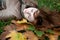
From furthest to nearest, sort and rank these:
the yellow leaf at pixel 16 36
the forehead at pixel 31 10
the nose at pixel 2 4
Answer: the nose at pixel 2 4, the forehead at pixel 31 10, the yellow leaf at pixel 16 36

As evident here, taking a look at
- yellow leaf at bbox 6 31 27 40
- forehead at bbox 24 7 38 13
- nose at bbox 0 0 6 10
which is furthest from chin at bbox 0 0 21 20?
yellow leaf at bbox 6 31 27 40

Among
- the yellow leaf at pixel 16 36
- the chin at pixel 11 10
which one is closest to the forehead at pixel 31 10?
the chin at pixel 11 10

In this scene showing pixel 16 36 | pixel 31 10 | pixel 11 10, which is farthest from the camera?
pixel 11 10

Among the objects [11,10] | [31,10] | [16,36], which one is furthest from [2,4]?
[16,36]

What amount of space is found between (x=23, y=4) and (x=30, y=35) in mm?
1190

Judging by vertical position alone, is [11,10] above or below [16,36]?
above

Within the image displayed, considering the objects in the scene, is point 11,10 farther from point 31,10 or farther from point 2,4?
point 31,10

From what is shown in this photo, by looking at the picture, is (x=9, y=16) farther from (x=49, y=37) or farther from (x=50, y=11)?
(x=49, y=37)

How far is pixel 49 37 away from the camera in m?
2.99

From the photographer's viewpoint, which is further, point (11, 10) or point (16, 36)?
point (11, 10)

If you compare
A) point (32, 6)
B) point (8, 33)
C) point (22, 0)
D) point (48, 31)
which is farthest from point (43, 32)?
point (22, 0)

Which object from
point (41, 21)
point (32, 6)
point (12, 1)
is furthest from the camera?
point (12, 1)

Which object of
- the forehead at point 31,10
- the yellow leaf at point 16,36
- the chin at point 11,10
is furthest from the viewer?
the chin at point 11,10

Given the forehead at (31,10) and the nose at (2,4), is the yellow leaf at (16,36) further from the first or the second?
the nose at (2,4)
